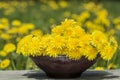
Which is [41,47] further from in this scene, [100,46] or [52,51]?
[100,46]

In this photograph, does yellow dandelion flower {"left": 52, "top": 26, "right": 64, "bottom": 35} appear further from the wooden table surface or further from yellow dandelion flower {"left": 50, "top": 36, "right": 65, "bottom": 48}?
the wooden table surface

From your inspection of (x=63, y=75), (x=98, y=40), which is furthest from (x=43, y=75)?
(x=98, y=40)

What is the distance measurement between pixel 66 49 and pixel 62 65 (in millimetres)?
125

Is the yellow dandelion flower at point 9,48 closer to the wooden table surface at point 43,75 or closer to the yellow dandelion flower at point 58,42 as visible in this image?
the wooden table surface at point 43,75

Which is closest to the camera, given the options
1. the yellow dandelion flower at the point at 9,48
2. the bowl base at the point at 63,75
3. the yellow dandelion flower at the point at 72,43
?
the yellow dandelion flower at the point at 72,43

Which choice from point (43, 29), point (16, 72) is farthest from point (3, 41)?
point (16, 72)

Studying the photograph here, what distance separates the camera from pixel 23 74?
147 inches

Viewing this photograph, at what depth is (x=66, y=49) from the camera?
3.44 meters

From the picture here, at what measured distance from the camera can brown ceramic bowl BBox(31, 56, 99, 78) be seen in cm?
349

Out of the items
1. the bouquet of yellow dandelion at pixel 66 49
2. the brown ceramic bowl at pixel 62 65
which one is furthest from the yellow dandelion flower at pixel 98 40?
the brown ceramic bowl at pixel 62 65

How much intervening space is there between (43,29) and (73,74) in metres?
4.01

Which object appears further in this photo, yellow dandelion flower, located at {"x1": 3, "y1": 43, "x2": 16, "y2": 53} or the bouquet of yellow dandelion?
yellow dandelion flower, located at {"x1": 3, "y1": 43, "x2": 16, "y2": 53}

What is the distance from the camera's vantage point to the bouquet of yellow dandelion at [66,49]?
11.3ft

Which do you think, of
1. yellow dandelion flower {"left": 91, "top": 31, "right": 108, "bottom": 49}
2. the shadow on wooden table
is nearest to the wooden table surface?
the shadow on wooden table
